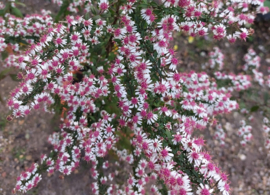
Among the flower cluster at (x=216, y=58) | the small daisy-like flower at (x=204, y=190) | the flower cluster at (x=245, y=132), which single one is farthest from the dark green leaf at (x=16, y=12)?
the flower cluster at (x=245, y=132)

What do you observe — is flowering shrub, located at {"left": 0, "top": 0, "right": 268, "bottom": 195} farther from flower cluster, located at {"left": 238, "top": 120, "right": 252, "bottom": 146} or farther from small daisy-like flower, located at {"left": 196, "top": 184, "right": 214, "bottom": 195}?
flower cluster, located at {"left": 238, "top": 120, "right": 252, "bottom": 146}


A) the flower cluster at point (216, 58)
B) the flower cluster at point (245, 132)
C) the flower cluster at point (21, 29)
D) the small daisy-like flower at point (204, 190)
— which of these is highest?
the flower cluster at point (216, 58)

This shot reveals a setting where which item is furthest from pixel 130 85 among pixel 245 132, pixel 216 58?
pixel 216 58

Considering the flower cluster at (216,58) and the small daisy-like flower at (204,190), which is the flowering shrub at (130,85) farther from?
the flower cluster at (216,58)

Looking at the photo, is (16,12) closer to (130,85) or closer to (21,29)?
(21,29)

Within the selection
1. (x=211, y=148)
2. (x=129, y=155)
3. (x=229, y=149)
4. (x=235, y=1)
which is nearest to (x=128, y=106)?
(x=129, y=155)

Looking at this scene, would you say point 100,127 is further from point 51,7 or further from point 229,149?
point 51,7

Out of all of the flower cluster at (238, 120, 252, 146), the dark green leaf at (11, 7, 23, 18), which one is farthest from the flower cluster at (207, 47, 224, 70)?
the dark green leaf at (11, 7, 23, 18)

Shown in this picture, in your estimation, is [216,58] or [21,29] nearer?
[21,29]
